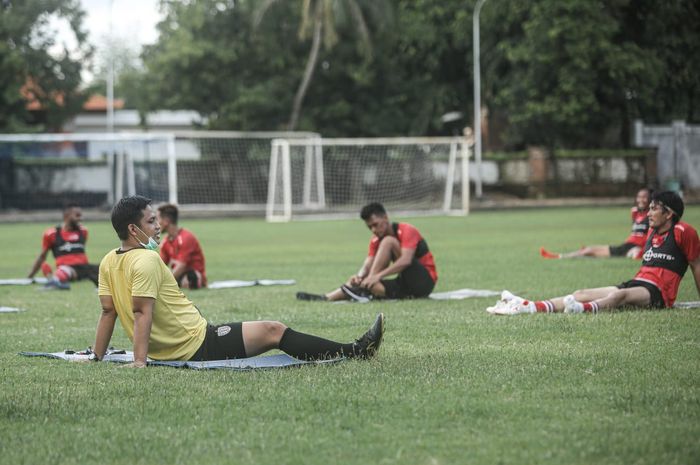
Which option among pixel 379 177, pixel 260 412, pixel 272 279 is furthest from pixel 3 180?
pixel 260 412

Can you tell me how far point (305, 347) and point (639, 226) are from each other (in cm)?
1180

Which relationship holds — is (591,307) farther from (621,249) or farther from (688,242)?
(621,249)

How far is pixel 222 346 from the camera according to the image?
26.7 ft

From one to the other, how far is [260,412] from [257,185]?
134ft

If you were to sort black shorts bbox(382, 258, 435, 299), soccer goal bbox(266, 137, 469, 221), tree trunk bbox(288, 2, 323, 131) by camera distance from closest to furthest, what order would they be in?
black shorts bbox(382, 258, 435, 299)
soccer goal bbox(266, 137, 469, 221)
tree trunk bbox(288, 2, 323, 131)

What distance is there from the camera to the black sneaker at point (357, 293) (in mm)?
13430

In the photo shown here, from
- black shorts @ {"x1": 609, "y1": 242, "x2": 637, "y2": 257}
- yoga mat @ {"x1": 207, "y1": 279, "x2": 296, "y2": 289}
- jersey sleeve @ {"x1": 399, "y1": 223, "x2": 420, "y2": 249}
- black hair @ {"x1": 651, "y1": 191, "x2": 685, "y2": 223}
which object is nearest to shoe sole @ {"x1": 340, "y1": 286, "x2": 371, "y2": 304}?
jersey sleeve @ {"x1": 399, "y1": 223, "x2": 420, "y2": 249}

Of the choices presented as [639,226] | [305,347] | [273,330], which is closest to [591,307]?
[305,347]

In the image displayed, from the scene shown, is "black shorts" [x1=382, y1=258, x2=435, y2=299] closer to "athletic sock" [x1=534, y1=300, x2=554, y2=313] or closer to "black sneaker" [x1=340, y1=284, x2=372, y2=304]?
"black sneaker" [x1=340, y1=284, x2=372, y2=304]

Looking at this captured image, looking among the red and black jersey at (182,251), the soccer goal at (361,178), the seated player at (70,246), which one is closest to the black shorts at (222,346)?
the red and black jersey at (182,251)

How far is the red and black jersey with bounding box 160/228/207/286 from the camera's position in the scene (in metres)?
15.8

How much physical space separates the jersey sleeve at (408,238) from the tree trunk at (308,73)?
37904mm

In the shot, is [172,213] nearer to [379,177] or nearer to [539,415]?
[539,415]

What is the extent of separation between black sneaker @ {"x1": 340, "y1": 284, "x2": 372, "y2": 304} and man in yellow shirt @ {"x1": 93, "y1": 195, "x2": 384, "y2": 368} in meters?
5.14
